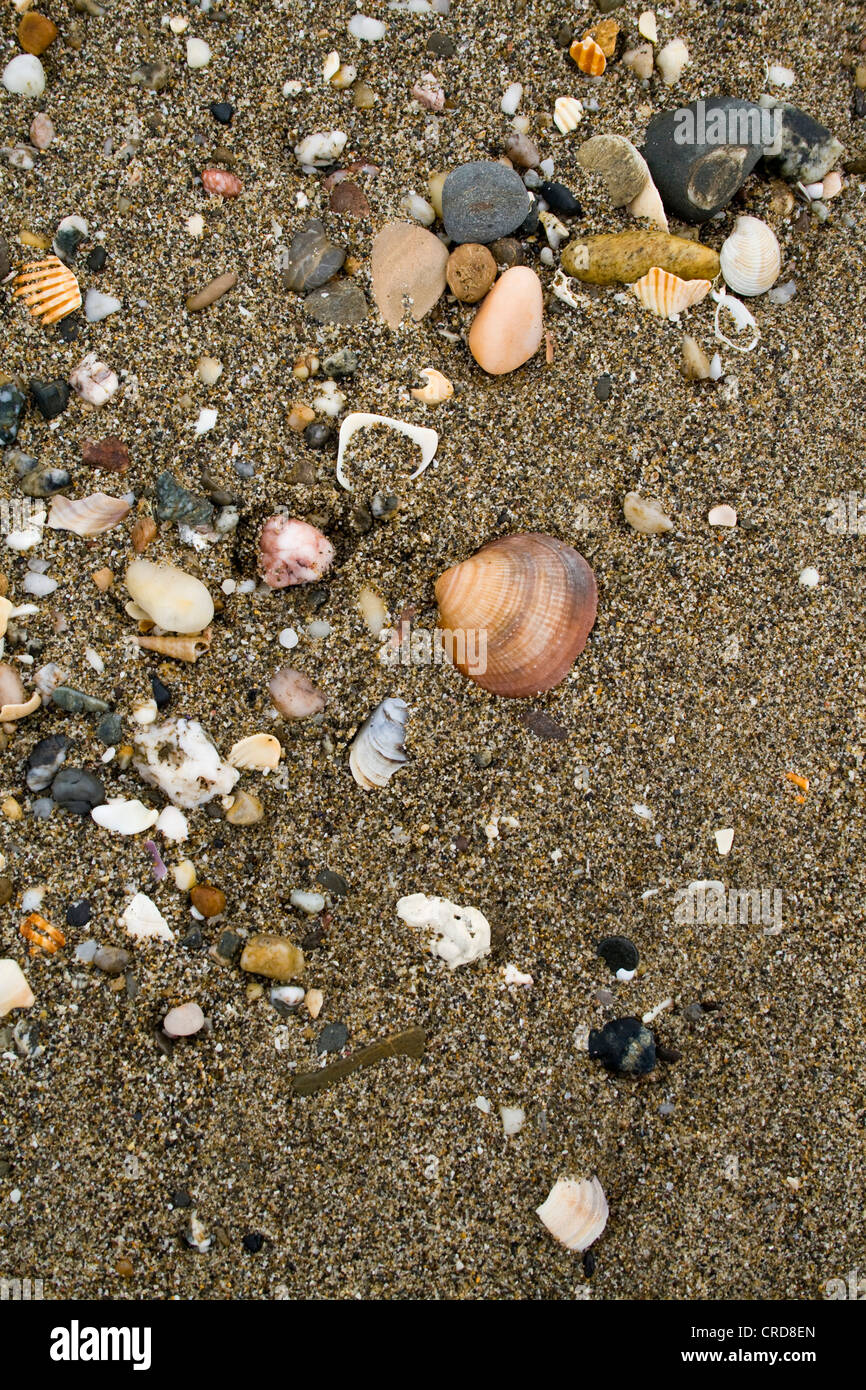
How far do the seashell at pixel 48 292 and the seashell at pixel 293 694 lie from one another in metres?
1.14

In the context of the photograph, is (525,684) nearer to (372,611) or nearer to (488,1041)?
(372,611)

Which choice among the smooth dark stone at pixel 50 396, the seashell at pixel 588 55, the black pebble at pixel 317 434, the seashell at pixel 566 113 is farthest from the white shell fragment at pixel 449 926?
the seashell at pixel 588 55

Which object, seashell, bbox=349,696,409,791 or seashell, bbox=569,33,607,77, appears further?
seashell, bbox=569,33,607,77

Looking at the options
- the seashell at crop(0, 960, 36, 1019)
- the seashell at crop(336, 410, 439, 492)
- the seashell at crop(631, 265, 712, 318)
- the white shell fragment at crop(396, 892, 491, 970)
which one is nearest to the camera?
the seashell at crop(0, 960, 36, 1019)

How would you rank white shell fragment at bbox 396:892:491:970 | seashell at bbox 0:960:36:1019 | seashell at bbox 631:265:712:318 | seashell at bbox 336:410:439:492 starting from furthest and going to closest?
seashell at bbox 631:265:712:318, seashell at bbox 336:410:439:492, white shell fragment at bbox 396:892:491:970, seashell at bbox 0:960:36:1019

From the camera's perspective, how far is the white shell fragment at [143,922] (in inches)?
87.2

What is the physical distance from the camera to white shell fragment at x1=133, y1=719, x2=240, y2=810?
7.34 feet

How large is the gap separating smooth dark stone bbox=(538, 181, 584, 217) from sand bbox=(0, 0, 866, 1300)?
7 centimetres

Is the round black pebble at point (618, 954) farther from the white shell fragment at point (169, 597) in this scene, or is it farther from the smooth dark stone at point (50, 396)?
the smooth dark stone at point (50, 396)

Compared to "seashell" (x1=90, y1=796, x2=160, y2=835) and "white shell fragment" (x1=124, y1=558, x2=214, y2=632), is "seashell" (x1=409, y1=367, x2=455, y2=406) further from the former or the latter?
"seashell" (x1=90, y1=796, x2=160, y2=835)

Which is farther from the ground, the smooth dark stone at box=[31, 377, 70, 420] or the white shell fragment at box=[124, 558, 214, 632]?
the smooth dark stone at box=[31, 377, 70, 420]

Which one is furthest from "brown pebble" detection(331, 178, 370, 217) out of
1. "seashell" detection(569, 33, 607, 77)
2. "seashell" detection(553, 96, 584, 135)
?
"seashell" detection(569, 33, 607, 77)

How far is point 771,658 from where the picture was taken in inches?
97.7

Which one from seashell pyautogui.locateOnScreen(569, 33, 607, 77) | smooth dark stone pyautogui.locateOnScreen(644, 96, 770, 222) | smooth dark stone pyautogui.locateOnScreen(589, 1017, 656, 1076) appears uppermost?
seashell pyautogui.locateOnScreen(569, 33, 607, 77)
